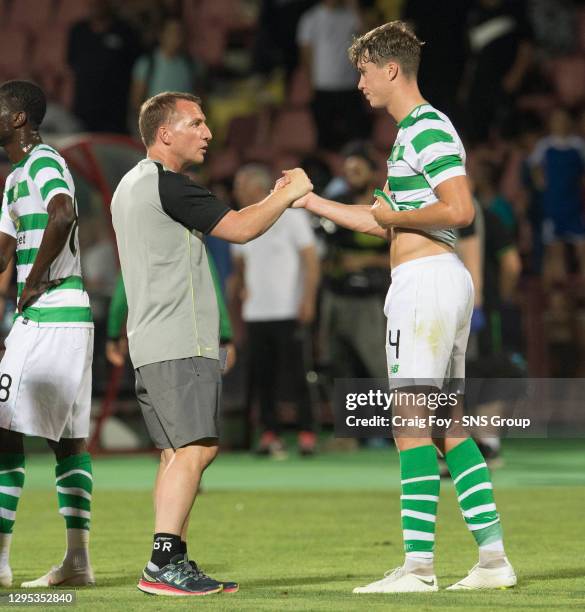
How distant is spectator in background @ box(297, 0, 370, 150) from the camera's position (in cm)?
1792

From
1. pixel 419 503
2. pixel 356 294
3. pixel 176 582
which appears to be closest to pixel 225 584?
pixel 176 582

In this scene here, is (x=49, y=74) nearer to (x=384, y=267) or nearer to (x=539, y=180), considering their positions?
(x=539, y=180)

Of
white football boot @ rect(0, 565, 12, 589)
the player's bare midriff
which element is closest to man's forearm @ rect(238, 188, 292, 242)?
the player's bare midriff

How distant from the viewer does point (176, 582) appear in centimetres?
609

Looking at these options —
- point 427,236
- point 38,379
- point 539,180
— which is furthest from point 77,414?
point 539,180

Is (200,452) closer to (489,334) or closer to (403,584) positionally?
(403,584)

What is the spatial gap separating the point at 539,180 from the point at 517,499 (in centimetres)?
738

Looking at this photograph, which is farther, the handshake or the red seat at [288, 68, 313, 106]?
the red seat at [288, 68, 313, 106]

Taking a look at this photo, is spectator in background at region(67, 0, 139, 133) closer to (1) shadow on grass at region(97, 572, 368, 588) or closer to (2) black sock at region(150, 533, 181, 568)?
(1) shadow on grass at region(97, 572, 368, 588)

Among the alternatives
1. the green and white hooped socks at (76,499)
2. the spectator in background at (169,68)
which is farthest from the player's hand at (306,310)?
the green and white hooped socks at (76,499)

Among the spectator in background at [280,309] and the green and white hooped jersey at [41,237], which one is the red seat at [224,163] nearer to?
the spectator in background at [280,309]

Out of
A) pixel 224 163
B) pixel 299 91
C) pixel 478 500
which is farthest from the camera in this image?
pixel 299 91

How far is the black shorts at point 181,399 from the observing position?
618cm

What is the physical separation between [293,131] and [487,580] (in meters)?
13.8
